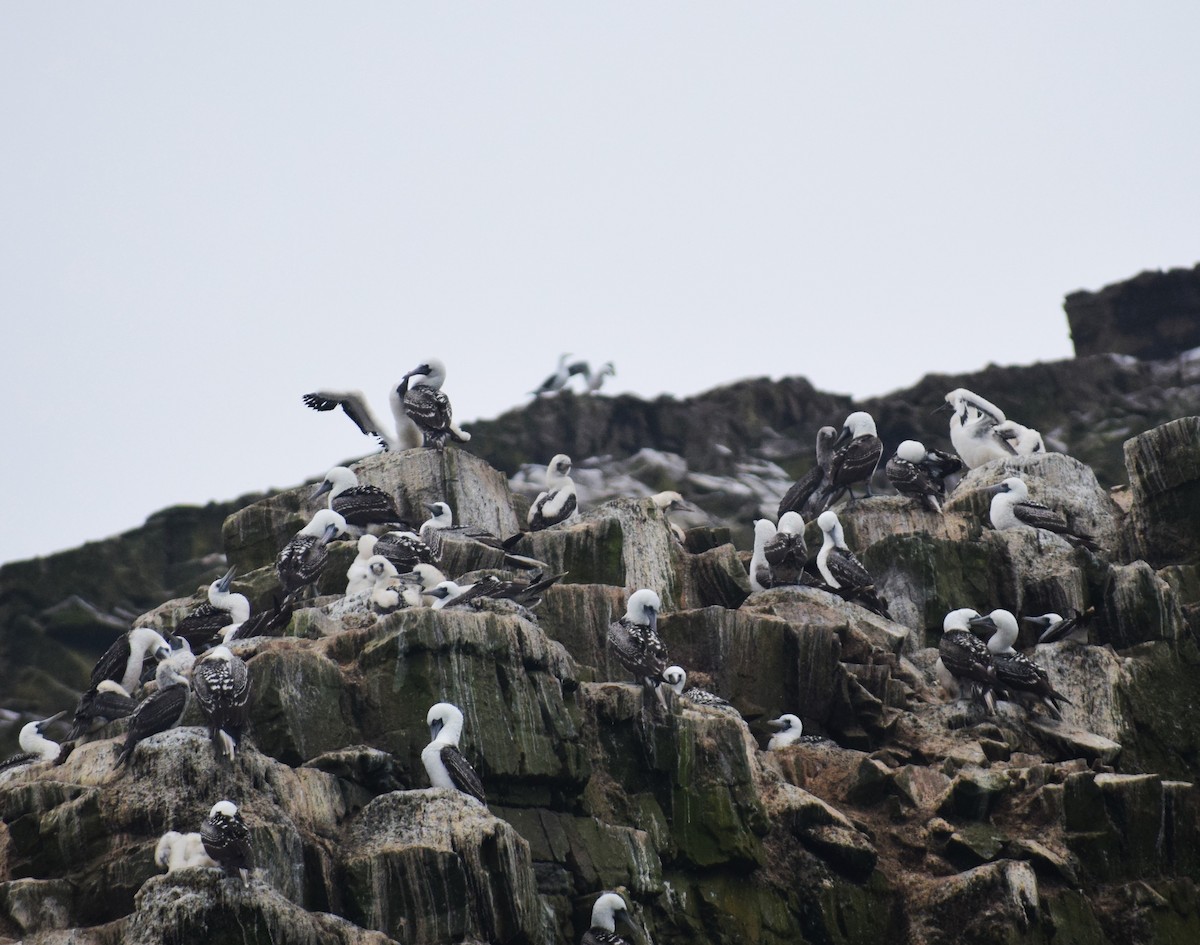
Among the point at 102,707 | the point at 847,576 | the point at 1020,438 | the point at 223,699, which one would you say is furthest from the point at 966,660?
the point at 102,707

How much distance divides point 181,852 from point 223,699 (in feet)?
6.39

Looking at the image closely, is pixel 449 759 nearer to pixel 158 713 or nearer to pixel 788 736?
pixel 158 713

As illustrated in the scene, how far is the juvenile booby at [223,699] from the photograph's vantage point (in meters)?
16.2

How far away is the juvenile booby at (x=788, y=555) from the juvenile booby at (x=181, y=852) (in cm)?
1048

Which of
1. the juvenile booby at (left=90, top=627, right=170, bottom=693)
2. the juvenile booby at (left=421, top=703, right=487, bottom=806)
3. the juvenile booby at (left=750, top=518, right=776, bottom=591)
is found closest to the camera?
the juvenile booby at (left=421, top=703, right=487, bottom=806)

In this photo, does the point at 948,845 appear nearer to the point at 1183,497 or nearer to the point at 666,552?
the point at 666,552

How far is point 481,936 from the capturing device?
15.3 meters

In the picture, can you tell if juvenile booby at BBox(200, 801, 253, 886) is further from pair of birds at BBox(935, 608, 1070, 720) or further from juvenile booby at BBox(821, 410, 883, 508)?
juvenile booby at BBox(821, 410, 883, 508)

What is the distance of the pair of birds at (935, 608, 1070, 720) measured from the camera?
20922mm

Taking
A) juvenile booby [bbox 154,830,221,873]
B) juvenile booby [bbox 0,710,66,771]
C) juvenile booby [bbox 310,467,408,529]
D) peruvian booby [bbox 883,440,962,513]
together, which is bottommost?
juvenile booby [bbox 154,830,221,873]

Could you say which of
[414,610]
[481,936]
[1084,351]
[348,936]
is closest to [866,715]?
[414,610]

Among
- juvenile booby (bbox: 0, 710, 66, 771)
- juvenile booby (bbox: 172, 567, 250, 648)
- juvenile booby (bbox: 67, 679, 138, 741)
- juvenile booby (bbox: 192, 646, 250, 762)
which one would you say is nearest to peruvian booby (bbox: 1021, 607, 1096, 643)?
juvenile booby (bbox: 172, 567, 250, 648)

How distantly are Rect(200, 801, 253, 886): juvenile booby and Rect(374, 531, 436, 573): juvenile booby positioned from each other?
25.1ft

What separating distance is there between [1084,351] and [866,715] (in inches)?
1472
